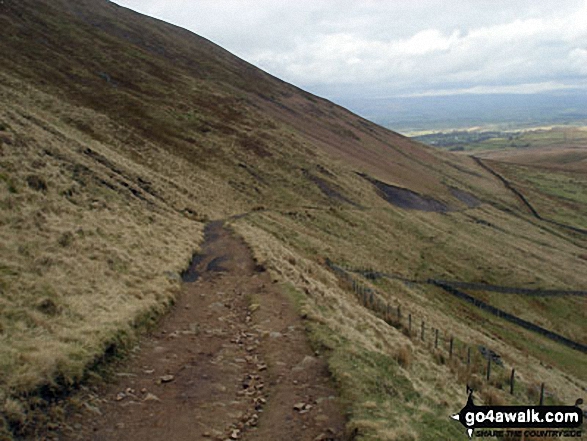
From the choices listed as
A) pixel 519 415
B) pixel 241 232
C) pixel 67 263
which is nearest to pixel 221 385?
pixel 519 415

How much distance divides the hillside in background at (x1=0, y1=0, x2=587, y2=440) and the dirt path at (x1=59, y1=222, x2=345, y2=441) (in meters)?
0.69

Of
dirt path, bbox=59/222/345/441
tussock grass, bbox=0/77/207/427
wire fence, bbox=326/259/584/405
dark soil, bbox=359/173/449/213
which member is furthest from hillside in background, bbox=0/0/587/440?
dirt path, bbox=59/222/345/441

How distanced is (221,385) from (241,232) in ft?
64.4

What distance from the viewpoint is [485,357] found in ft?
83.8

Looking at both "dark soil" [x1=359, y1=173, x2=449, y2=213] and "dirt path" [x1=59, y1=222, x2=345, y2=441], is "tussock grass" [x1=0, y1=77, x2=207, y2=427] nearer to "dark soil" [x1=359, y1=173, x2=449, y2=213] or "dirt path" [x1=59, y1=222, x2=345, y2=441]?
"dirt path" [x1=59, y1=222, x2=345, y2=441]

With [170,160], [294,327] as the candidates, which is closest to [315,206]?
[170,160]

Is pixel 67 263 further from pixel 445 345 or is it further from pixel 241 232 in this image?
pixel 445 345

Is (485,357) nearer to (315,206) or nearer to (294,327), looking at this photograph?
(294,327)

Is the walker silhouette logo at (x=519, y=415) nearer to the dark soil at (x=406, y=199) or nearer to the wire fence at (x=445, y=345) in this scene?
the wire fence at (x=445, y=345)

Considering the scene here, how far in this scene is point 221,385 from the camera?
38.7ft

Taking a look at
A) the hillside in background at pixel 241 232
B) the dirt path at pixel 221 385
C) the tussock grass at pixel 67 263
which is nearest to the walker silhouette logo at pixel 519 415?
the hillside in background at pixel 241 232

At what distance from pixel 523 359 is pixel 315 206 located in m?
26.9

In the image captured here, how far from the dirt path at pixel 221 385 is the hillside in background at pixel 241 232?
2.26 feet

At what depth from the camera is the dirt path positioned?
9.66m
